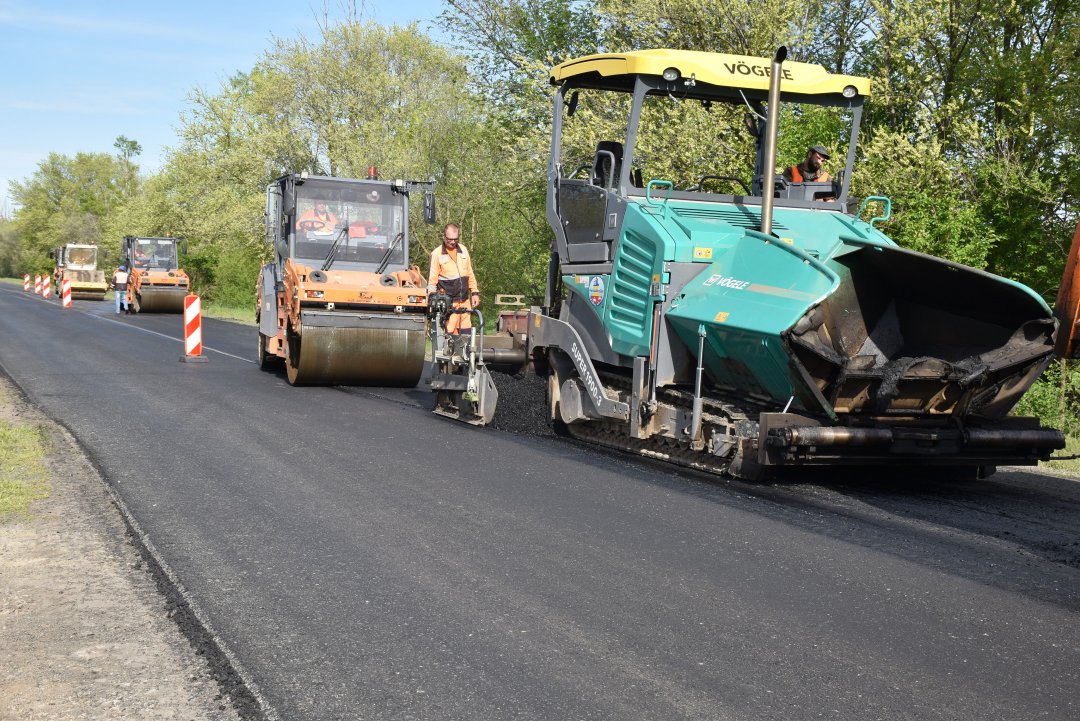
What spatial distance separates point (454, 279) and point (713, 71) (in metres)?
4.21

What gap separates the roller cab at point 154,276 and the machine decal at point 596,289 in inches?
1056

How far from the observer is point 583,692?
143 inches

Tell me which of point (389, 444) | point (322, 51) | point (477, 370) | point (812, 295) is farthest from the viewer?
point (322, 51)

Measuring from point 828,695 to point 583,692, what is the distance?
2.69ft

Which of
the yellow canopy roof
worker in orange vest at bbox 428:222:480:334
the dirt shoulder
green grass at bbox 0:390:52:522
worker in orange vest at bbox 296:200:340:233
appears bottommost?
green grass at bbox 0:390:52:522

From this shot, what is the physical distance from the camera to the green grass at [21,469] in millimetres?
6395

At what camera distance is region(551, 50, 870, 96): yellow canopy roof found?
832 cm

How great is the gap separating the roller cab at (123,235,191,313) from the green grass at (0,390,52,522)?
81.2 ft

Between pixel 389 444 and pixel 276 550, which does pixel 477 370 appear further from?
pixel 276 550

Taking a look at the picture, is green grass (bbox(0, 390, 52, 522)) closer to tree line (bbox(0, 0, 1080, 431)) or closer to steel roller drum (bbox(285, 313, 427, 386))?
steel roller drum (bbox(285, 313, 427, 386))

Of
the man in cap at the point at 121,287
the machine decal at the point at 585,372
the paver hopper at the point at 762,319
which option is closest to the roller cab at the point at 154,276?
the man in cap at the point at 121,287

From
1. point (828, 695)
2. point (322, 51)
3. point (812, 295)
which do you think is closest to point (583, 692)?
point (828, 695)

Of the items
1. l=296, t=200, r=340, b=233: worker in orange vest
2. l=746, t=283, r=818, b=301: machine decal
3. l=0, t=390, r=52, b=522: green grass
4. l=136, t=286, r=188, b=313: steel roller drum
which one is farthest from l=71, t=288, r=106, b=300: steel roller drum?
l=746, t=283, r=818, b=301: machine decal

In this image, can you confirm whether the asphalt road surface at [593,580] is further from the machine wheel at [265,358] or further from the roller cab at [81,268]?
the roller cab at [81,268]
